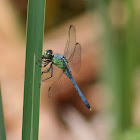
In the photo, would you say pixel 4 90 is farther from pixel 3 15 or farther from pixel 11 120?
pixel 3 15

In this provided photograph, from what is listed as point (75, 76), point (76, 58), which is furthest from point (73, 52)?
point (75, 76)

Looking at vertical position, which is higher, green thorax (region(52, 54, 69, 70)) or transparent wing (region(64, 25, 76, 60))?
transparent wing (region(64, 25, 76, 60))

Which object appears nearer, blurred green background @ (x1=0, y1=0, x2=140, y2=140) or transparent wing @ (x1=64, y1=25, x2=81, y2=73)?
transparent wing @ (x1=64, y1=25, x2=81, y2=73)

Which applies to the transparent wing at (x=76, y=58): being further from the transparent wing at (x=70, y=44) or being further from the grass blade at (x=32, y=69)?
the grass blade at (x=32, y=69)

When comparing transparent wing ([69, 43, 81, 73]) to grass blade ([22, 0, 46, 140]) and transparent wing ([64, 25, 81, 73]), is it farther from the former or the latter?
grass blade ([22, 0, 46, 140])

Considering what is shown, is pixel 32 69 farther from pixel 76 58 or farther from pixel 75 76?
pixel 75 76

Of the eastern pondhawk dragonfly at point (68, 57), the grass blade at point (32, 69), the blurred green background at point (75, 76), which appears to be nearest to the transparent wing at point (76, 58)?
the eastern pondhawk dragonfly at point (68, 57)

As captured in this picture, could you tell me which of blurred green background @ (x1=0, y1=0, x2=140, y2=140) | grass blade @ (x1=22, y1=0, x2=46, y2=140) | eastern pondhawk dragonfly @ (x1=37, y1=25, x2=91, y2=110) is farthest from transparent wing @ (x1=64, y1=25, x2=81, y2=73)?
grass blade @ (x1=22, y1=0, x2=46, y2=140)

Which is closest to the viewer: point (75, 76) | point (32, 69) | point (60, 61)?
point (32, 69)
